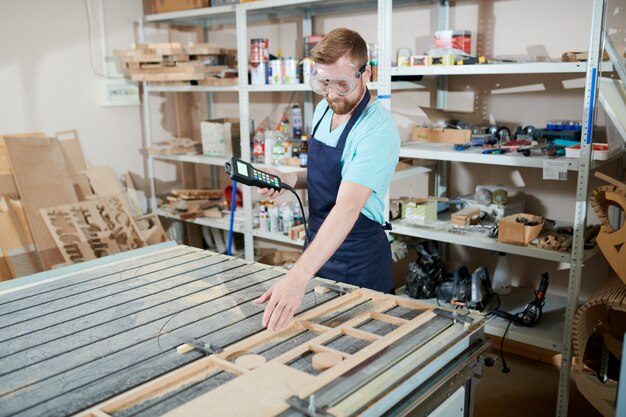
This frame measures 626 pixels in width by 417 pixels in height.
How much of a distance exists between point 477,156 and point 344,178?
121cm

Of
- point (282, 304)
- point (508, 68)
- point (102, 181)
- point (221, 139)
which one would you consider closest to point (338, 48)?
point (282, 304)

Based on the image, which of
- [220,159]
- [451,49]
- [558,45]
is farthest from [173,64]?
[558,45]

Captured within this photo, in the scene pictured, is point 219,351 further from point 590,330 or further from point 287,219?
point 287,219

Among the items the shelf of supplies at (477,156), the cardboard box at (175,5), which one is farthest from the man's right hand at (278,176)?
the cardboard box at (175,5)

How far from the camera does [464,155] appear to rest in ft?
8.89

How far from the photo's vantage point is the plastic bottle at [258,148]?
371cm

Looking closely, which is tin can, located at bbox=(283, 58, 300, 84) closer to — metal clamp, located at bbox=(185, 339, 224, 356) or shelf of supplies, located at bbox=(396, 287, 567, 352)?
shelf of supplies, located at bbox=(396, 287, 567, 352)

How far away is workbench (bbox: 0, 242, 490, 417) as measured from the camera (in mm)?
1088

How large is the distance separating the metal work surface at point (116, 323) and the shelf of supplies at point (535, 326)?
1.10 metres

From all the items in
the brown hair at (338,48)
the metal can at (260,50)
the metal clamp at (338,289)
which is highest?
the metal can at (260,50)

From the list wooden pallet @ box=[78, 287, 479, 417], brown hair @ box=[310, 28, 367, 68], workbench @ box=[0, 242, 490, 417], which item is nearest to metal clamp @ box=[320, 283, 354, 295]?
workbench @ box=[0, 242, 490, 417]

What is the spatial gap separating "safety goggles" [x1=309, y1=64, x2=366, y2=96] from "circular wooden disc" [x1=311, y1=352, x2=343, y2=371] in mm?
901

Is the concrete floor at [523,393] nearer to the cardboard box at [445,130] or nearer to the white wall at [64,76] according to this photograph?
the cardboard box at [445,130]

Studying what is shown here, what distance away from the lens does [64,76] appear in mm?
3885
